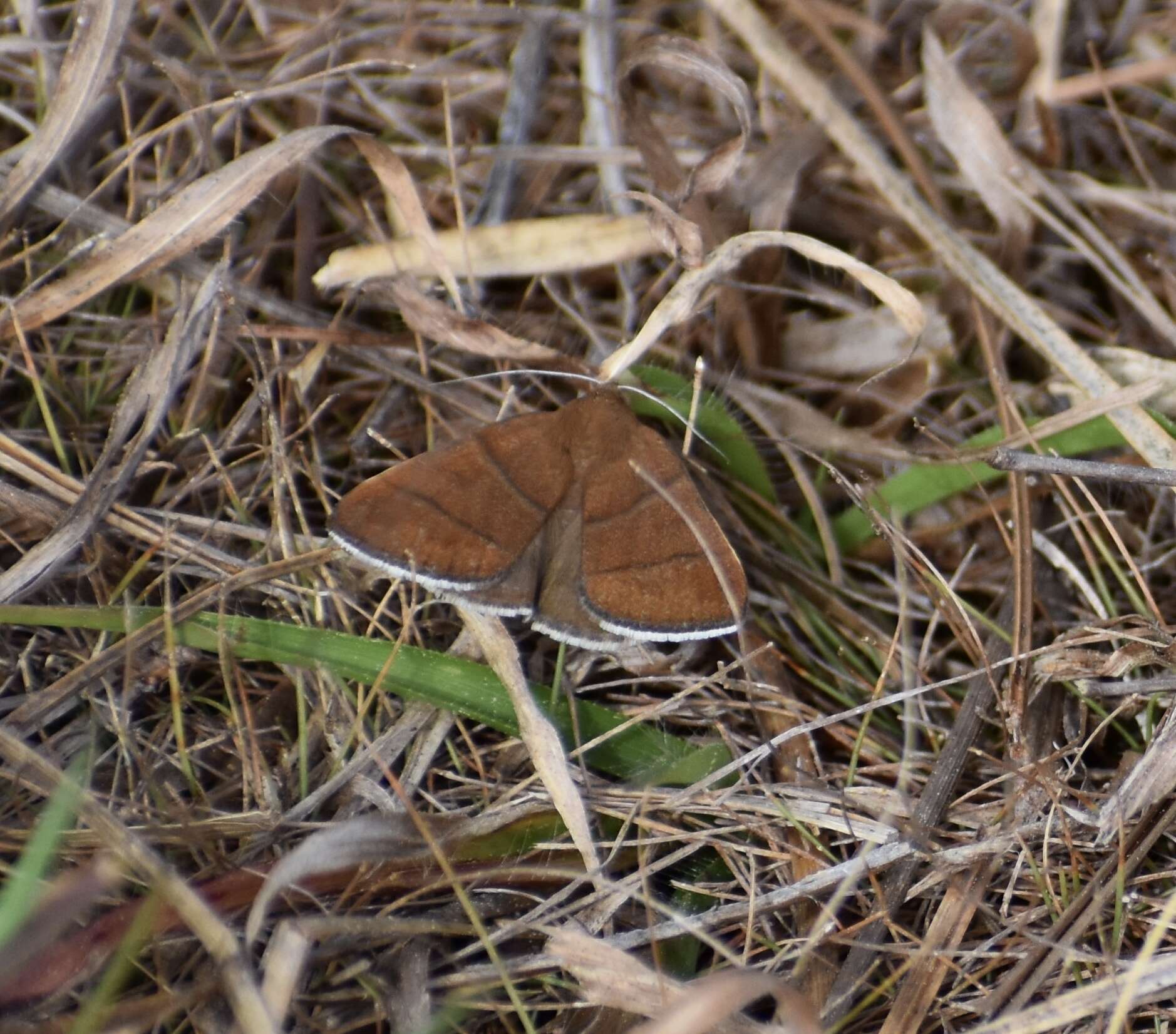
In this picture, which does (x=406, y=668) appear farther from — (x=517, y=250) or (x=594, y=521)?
(x=517, y=250)

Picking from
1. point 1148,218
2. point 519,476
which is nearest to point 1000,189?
point 1148,218

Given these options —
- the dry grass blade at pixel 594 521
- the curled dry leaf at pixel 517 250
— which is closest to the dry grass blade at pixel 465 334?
the dry grass blade at pixel 594 521

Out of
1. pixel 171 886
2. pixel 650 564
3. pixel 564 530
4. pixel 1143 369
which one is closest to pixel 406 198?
pixel 564 530

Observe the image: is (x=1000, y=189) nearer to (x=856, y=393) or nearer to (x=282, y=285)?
(x=856, y=393)

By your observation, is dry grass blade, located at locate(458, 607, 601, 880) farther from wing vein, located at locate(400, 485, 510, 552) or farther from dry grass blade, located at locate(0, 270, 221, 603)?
dry grass blade, located at locate(0, 270, 221, 603)

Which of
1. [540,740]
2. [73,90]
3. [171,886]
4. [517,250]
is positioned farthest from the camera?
[517,250]

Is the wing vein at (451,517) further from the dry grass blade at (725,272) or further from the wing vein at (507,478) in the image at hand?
the dry grass blade at (725,272)
